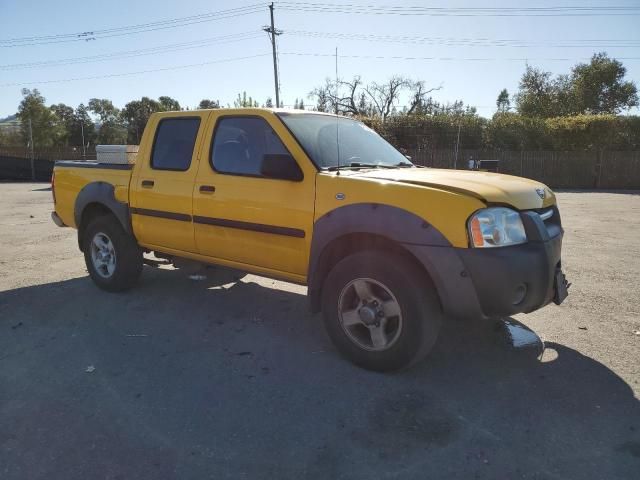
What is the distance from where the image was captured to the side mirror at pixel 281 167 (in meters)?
3.69

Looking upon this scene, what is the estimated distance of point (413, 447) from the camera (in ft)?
8.70

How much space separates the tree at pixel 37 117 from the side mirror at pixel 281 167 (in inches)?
2453

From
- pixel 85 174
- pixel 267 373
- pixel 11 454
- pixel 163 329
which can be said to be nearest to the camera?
pixel 11 454

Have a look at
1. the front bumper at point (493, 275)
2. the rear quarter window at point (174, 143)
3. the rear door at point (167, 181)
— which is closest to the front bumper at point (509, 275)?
the front bumper at point (493, 275)

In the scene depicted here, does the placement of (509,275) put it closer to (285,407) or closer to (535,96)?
(285,407)

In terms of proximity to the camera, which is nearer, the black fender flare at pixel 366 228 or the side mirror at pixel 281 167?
the black fender flare at pixel 366 228

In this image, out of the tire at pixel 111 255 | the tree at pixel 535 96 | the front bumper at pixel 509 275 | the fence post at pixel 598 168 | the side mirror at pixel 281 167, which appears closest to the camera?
the front bumper at pixel 509 275

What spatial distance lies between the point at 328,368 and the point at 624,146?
981 inches

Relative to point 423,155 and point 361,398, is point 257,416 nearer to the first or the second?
point 361,398

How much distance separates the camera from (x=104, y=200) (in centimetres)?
530

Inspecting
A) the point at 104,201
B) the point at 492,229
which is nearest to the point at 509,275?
the point at 492,229

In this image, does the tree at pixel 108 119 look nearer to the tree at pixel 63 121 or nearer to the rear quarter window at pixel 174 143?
the tree at pixel 63 121

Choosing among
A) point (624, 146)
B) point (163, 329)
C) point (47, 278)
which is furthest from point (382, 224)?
point (624, 146)

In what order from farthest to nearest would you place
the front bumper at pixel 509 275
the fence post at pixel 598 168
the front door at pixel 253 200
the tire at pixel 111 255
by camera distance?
the fence post at pixel 598 168 → the tire at pixel 111 255 → the front door at pixel 253 200 → the front bumper at pixel 509 275
